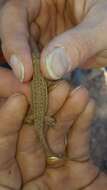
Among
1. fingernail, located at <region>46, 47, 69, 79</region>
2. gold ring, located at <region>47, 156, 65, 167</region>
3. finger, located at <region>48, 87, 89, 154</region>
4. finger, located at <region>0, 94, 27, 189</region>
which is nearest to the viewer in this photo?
fingernail, located at <region>46, 47, 69, 79</region>

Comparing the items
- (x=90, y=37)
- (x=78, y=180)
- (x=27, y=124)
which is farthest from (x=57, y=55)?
(x=78, y=180)

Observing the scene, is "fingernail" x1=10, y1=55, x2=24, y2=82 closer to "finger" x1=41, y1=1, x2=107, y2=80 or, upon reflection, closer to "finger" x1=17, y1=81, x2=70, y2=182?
"finger" x1=41, y1=1, x2=107, y2=80

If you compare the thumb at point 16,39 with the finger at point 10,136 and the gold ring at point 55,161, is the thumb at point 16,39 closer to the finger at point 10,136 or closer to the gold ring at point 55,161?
the finger at point 10,136

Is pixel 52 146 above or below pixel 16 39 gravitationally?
below

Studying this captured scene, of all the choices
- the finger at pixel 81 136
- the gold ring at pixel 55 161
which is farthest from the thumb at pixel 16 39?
the gold ring at pixel 55 161

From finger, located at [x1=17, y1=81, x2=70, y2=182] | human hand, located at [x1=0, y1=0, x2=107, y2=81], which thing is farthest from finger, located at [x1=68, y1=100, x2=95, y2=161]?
human hand, located at [x1=0, y1=0, x2=107, y2=81]

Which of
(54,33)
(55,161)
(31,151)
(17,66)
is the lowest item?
(55,161)

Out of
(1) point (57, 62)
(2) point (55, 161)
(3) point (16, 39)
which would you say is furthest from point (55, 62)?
(2) point (55, 161)

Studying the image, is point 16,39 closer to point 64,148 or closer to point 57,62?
point 57,62

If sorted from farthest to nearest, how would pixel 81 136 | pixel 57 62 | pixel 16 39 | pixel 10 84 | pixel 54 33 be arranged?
pixel 54 33, pixel 81 136, pixel 10 84, pixel 16 39, pixel 57 62
